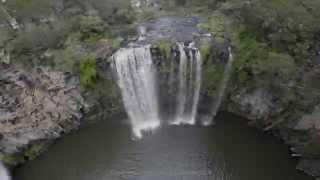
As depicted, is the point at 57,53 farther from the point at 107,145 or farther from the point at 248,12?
the point at 248,12

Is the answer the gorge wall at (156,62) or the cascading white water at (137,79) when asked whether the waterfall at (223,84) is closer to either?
the gorge wall at (156,62)

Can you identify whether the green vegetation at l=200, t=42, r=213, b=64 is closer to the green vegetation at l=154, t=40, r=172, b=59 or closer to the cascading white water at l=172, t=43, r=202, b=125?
the cascading white water at l=172, t=43, r=202, b=125

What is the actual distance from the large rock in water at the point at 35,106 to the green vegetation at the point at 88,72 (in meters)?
0.39

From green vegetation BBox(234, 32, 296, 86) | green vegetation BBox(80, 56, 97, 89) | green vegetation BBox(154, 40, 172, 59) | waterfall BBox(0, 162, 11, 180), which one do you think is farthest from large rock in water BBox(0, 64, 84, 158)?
green vegetation BBox(234, 32, 296, 86)

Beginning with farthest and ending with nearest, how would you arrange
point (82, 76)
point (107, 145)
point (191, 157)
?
point (82, 76) → point (107, 145) → point (191, 157)

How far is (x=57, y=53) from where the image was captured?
2581cm

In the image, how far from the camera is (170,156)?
853 inches

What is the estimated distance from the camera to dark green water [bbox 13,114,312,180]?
67.5 ft

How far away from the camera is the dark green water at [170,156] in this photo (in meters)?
20.6

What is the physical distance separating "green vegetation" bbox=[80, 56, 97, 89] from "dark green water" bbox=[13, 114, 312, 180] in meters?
2.60

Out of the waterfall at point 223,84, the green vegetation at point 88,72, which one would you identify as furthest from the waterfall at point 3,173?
the waterfall at point 223,84

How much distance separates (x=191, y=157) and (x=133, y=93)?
6.15m

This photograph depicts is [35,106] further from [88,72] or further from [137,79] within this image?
[137,79]

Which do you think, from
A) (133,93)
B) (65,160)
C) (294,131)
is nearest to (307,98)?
(294,131)
